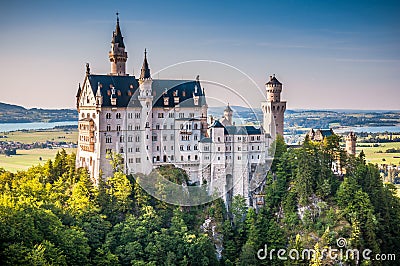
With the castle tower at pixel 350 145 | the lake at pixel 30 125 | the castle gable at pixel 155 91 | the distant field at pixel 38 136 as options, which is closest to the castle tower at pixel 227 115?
the castle gable at pixel 155 91

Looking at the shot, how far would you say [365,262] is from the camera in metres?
71.0

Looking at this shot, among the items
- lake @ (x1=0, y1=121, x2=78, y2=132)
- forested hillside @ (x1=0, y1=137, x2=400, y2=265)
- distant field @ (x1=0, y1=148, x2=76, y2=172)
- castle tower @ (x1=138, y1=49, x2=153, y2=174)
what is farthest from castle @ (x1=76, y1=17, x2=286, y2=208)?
lake @ (x1=0, y1=121, x2=78, y2=132)

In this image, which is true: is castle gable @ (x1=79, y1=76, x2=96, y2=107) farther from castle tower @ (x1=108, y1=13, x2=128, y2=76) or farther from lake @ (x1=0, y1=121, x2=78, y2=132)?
lake @ (x1=0, y1=121, x2=78, y2=132)

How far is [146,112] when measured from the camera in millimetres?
77812

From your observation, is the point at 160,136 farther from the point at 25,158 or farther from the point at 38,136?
the point at 38,136

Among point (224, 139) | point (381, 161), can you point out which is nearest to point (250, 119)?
point (224, 139)

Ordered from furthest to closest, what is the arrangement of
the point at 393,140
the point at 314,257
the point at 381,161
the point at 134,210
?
1. the point at 393,140
2. the point at 381,161
3. the point at 134,210
4. the point at 314,257

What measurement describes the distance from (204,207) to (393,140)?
68.4 m

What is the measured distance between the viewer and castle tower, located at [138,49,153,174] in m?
77.7

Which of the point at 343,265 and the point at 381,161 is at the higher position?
the point at 381,161

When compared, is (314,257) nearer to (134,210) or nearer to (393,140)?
(134,210)

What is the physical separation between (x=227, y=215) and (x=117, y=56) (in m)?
27.1

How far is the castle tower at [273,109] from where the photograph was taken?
83625mm

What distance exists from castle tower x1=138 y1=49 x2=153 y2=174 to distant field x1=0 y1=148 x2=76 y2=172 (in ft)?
49.9
